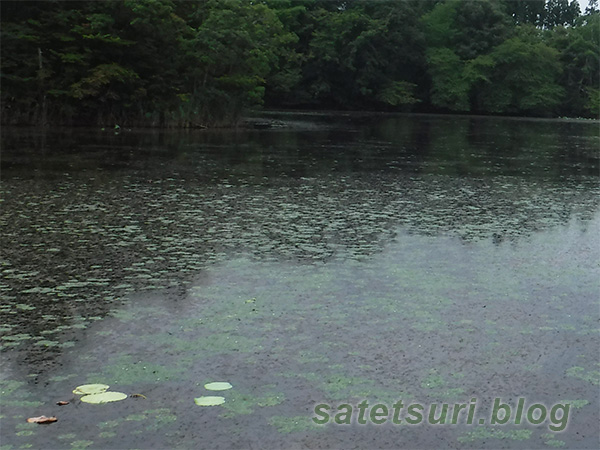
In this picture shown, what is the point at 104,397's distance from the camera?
3.88 m

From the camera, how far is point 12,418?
11.8 ft

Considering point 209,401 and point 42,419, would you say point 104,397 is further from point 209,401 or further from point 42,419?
point 209,401

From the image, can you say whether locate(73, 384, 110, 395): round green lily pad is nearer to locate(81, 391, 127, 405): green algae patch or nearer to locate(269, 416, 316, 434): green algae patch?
locate(81, 391, 127, 405): green algae patch

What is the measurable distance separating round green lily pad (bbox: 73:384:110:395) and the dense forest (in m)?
22.9

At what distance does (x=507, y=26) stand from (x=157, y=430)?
61.1m

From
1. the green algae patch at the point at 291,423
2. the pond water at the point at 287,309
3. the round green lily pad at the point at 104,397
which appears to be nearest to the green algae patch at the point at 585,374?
the pond water at the point at 287,309

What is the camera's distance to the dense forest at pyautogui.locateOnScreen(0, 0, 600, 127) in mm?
26688

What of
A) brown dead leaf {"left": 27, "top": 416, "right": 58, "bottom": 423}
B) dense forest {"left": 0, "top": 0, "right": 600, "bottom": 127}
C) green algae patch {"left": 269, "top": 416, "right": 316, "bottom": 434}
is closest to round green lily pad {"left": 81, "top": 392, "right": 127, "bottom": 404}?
brown dead leaf {"left": 27, "top": 416, "right": 58, "bottom": 423}

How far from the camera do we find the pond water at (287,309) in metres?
3.71

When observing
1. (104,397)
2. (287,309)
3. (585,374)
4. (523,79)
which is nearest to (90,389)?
(104,397)

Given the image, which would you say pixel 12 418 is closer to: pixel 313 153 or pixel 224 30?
pixel 313 153

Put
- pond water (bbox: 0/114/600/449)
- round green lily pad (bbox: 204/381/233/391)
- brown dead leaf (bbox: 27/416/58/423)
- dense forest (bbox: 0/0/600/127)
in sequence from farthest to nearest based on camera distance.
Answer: dense forest (bbox: 0/0/600/127)
round green lily pad (bbox: 204/381/233/391)
pond water (bbox: 0/114/600/449)
brown dead leaf (bbox: 27/416/58/423)

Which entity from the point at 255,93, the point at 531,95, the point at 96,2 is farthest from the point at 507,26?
the point at 96,2

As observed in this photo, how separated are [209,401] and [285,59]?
5070 centimetres
